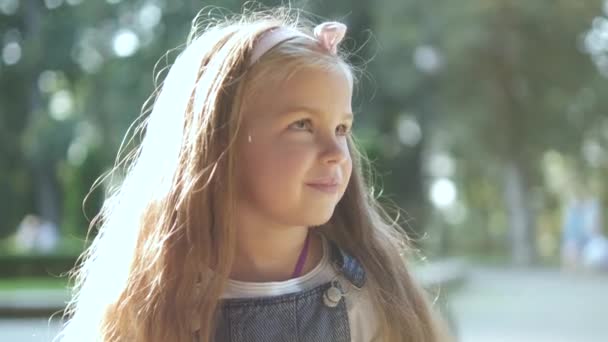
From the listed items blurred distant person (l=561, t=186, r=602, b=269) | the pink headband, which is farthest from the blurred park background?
the pink headband

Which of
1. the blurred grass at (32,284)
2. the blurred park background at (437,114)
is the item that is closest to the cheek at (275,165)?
the blurred grass at (32,284)

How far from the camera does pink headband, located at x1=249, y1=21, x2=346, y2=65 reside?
2.83 ft

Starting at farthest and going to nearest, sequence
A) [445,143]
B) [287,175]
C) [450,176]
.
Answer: [450,176], [445,143], [287,175]

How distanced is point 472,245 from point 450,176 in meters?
2.18

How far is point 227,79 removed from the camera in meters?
0.85

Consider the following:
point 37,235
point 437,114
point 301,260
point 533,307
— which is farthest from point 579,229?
point 301,260

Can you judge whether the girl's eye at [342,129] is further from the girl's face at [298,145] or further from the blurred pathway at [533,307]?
the blurred pathway at [533,307]

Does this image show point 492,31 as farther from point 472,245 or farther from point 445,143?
point 472,245

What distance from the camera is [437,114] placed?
9.47 m

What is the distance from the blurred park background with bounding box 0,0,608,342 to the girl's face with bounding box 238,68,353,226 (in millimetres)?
4900

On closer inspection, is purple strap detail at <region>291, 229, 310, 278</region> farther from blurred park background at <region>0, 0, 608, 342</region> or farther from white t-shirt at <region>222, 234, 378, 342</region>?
blurred park background at <region>0, 0, 608, 342</region>

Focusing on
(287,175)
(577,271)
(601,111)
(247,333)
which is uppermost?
(601,111)

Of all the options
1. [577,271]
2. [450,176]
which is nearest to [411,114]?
[450,176]

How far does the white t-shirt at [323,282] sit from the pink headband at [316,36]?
0.23 metres
